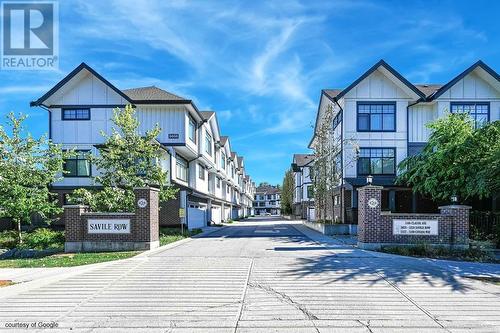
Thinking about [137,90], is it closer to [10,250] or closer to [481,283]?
[10,250]

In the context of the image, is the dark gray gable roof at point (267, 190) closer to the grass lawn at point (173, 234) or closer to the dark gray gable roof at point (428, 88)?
the dark gray gable roof at point (428, 88)

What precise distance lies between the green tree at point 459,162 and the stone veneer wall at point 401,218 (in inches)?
102

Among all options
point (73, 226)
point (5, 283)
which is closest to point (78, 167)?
point (73, 226)

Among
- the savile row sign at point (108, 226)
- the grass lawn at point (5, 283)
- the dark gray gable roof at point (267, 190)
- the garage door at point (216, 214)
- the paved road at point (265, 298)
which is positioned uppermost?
the savile row sign at point (108, 226)

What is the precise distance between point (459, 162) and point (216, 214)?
27472 millimetres

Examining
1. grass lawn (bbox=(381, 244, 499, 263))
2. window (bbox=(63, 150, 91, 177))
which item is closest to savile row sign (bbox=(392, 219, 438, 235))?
grass lawn (bbox=(381, 244, 499, 263))

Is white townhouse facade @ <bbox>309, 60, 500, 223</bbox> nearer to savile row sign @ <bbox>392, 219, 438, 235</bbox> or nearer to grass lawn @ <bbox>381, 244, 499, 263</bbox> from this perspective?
savile row sign @ <bbox>392, 219, 438, 235</bbox>

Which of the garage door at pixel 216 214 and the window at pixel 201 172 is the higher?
the window at pixel 201 172

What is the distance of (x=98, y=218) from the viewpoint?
53.2 ft

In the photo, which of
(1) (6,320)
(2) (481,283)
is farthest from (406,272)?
(1) (6,320)

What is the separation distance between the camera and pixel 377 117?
25703mm

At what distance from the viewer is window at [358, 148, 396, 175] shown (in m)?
25.6

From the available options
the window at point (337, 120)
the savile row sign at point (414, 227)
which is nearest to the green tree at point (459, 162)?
the savile row sign at point (414, 227)

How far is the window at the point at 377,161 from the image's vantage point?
83.9 feet
